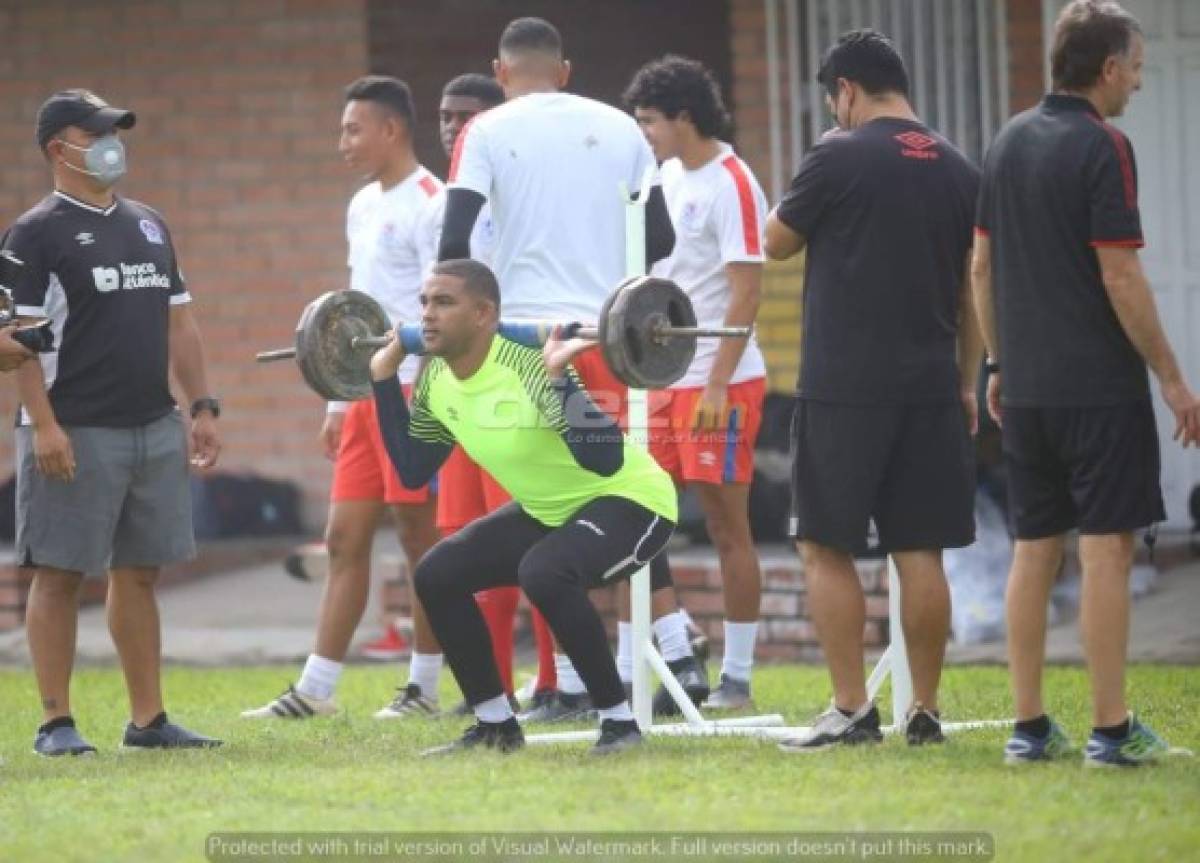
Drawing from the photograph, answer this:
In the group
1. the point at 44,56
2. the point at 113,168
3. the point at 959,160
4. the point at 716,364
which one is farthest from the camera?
the point at 44,56

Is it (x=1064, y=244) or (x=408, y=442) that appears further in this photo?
(x=408, y=442)

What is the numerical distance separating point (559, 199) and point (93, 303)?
5.23 feet

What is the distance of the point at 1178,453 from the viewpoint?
1242 cm

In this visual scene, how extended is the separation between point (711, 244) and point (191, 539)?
2185mm

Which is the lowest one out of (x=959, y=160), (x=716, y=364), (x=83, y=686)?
(x=83, y=686)

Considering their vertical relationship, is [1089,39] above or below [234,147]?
above

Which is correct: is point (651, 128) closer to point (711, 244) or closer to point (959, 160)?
point (711, 244)

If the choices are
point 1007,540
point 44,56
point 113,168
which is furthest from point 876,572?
point 44,56

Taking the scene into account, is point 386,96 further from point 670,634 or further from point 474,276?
point 670,634

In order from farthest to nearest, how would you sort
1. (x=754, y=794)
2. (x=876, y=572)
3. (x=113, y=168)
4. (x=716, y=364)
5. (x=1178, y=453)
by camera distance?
(x=1178, y=453) → (x=876, y=572) → (x=716, y=364) → (x=113, y=168) → (x=754, y=794)

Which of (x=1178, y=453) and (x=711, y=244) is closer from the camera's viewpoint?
(x=711, y=244)

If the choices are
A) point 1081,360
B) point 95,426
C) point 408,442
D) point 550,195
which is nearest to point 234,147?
point 550,195

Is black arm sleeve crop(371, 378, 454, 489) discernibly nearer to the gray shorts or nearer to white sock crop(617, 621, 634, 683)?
the gray shorts

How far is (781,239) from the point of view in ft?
25.0
